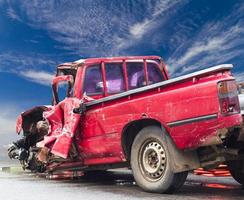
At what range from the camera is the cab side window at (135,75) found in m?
8.76

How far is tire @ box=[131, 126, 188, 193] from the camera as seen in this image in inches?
243

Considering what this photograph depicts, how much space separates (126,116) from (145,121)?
0.30 metres

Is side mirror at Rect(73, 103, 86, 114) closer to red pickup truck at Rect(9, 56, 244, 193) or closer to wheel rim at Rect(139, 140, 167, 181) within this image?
red pickup truck at Rect(9, 56, 244, 193)

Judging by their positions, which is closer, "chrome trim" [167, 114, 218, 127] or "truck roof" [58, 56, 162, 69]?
"chrome trim" [167, 114, 218, 127]

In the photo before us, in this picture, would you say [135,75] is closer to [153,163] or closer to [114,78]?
[114,78]

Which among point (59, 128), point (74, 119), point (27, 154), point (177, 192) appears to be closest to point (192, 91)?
point (177, 192)

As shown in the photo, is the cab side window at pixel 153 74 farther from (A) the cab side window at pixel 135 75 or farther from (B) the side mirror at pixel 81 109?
(B) the side mirror at pixel 81 109

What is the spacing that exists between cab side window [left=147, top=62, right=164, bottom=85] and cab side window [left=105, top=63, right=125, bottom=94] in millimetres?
652

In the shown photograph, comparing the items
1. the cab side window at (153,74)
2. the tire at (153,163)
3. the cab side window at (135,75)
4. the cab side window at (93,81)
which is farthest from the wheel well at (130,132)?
the cab side window at (153,74)

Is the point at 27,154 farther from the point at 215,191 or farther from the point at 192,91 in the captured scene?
the point at 192,91

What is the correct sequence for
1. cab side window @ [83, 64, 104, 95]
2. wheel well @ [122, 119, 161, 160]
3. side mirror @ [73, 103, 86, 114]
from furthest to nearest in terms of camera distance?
cab side window @ [83, 64, 104, 95] → side mirror @ [73, 103, 86, 114] → wheel well @ [122, 119, 161, 160]

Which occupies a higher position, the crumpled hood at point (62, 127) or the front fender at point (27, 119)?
the front fender at point (27, 119)

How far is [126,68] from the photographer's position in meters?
8.80

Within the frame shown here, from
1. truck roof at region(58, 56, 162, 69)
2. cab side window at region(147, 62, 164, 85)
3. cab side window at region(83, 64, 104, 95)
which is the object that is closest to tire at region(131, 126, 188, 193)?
cab side window at region(83, 64, 104, 95)
